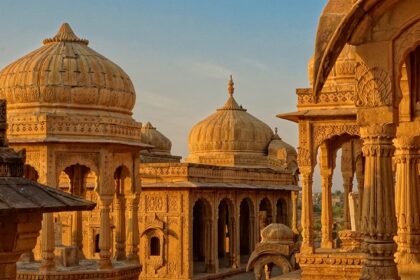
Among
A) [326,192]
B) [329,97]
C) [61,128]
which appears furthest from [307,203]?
[61,128]

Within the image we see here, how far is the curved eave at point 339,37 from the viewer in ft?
25.7

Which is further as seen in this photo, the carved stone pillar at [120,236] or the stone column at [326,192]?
the carved stone pillar at [120,236]

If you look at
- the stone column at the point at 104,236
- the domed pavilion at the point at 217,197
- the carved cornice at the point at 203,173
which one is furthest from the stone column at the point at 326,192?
the carved cornice at the point at 203,173

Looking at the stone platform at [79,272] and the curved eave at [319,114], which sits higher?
the curved eave at [319,114]

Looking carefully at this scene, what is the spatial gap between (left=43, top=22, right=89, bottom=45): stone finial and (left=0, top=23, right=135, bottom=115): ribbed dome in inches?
5.1

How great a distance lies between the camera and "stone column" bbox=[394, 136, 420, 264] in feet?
33.7

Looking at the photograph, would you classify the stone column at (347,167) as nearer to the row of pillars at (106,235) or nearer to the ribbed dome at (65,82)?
the row of pillars at (106,235)

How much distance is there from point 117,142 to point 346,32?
1100cm

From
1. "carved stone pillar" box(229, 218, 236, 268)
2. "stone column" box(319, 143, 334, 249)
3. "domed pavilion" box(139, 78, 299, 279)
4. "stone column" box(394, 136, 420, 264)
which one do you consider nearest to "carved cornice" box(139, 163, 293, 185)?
"domed pavilion" box(139, 78, 299, 279)

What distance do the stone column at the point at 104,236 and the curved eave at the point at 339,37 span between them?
35.2ft

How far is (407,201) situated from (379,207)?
272 cm

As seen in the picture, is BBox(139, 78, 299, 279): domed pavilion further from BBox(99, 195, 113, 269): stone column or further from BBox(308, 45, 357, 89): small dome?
BBox(308, 45, 357, 89): small dome

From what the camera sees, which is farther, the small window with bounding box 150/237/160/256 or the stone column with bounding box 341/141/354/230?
the small window with bounding box 150/237/160/256

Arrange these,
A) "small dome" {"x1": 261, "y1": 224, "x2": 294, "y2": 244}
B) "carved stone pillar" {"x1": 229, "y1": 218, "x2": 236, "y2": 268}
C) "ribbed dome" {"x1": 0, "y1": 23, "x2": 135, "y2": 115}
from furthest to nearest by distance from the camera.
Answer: "carved stone pillar" {"x1": 229, "y1": 218, "x2": 236, "y2": 268}, "small dome" {"x1": 261, "y1": 224, "x2": 294, "y2": 244}, "ribbed dome" {"x1": 0, "y1": 23, "x2": 135, "y2": 115}
